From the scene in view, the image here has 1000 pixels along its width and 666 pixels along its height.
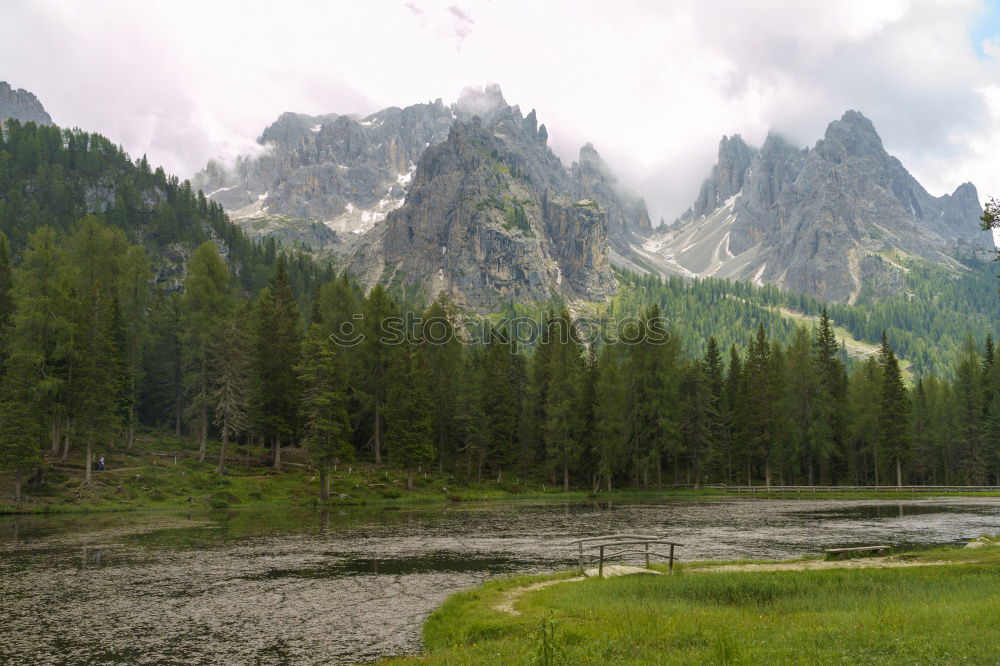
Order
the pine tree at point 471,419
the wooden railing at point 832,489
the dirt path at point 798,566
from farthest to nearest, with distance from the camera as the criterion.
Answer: the wooden railing at point 832,489 < the pine tree at point 471,419 < the dirt path at point 798,566

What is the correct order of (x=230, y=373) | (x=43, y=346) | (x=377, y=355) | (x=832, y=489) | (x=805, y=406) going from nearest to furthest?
(x=43, y=346), (x=230, y=373), (x=377, y=355), (x=832, y=489), (x=805, y=406)

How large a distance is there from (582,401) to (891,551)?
6032 cm

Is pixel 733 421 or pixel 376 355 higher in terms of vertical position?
pixel 376 355

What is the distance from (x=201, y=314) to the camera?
8106cm

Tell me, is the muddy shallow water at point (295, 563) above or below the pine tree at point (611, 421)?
below

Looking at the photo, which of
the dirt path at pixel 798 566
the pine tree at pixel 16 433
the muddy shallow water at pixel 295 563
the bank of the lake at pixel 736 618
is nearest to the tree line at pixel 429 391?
the pine tree at pixel 16 433

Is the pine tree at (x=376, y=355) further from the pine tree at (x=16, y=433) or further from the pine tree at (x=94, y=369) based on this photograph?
the pine tree at (x=16, y=433)

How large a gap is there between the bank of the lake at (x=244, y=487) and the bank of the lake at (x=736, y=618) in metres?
47.6

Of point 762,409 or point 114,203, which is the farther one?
point 114,203

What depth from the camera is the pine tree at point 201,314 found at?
77.0 meters

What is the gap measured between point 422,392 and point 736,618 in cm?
6678

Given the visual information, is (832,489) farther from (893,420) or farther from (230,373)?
(230,373)

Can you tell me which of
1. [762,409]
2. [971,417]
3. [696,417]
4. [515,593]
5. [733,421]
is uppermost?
[762,409]

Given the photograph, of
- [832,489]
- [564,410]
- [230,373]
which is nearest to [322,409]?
[230,373]
